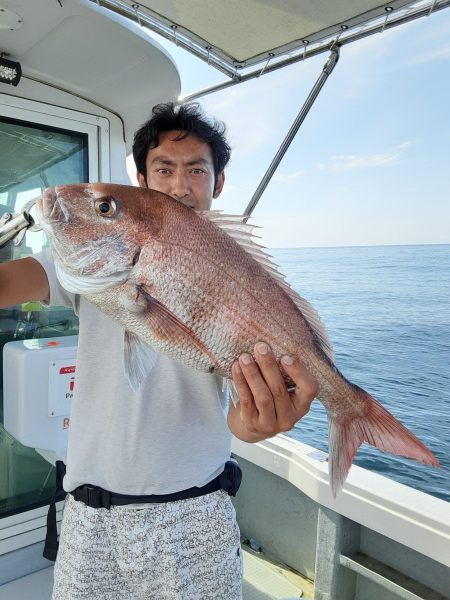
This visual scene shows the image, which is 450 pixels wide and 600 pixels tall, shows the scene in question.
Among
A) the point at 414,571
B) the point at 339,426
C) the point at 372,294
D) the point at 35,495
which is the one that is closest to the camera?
the point at 339,426

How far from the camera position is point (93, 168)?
3236mm

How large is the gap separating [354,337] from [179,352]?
1488 cm

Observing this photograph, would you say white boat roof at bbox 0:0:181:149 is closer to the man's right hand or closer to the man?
the man

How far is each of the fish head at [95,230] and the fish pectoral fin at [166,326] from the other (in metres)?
0.11

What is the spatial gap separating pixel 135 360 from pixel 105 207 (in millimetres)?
428

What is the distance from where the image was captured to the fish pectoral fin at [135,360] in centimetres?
127

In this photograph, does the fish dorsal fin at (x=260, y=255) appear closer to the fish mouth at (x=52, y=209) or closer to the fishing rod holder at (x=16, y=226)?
the fish mouth at (x=52, y=209)

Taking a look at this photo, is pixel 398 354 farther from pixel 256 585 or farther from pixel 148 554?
pixel 148 554

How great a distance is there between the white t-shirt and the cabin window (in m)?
1.41

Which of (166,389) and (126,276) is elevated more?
(126,276)

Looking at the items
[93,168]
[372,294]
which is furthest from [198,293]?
[372,294]

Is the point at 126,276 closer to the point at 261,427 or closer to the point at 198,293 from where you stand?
the point at 198,293

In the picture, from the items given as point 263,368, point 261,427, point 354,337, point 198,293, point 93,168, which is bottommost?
point 354,337

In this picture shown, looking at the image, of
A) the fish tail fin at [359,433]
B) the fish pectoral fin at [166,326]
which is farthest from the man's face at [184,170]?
the fish tail fin at [359,433]
